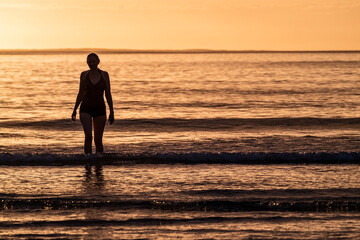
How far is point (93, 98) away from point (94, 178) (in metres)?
1.52

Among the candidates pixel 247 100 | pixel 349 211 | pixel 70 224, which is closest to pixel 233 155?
pixel 349 211

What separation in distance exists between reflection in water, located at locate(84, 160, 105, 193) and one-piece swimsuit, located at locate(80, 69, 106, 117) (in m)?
0.95

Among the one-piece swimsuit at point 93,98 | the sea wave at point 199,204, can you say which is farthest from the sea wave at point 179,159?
the sea wave at point 199,204

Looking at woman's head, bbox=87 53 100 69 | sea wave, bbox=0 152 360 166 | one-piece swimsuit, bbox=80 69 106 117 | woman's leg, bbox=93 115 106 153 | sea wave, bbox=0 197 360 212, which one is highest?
woman's head, bbox=87 53 100 69

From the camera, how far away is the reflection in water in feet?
25.4

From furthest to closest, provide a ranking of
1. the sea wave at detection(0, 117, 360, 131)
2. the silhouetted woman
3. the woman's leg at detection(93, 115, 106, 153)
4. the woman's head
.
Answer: the sea wave at detection(0, 117, 360, 131) < the woman's leg at detection(93, 115, 106, 153) < the silhouetted woman < the woman's head

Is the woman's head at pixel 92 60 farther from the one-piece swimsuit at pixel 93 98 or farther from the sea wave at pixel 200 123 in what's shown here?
the sea wave at pixel 200 123

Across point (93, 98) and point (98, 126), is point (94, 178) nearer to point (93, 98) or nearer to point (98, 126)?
point (98, 126)

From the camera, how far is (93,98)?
9.39 m

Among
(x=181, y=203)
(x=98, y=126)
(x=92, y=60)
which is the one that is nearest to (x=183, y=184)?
(x=181, y=203)

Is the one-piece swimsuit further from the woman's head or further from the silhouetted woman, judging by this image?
the woman's head

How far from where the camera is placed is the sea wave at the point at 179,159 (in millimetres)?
10234

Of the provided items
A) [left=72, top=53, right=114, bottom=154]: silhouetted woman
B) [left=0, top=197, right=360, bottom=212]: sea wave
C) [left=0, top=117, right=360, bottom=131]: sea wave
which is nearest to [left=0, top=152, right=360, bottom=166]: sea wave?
[left=72, top=53, right=114, bottom=154]: silhouetted woman

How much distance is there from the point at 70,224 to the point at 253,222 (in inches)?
79.7
